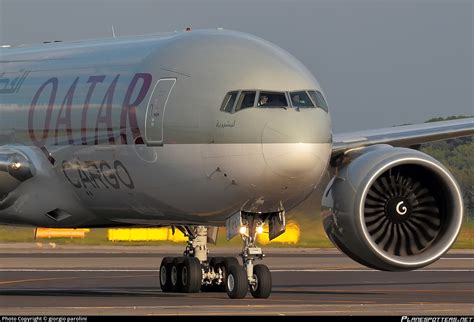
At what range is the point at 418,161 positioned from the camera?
2981 centimetres

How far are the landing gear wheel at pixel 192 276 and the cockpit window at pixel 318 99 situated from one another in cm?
488

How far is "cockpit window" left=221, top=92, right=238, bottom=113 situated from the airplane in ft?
0.08

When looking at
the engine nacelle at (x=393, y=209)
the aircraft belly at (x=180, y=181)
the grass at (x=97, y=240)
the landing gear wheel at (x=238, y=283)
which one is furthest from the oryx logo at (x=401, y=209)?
the grass at (x=97, y=240)

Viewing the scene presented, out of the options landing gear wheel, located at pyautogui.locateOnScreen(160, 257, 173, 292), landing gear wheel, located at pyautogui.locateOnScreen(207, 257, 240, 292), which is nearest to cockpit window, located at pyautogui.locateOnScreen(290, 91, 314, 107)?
landing gear wheel, located at pyautogui.locateOnScreen(207, 257, 240, 292)

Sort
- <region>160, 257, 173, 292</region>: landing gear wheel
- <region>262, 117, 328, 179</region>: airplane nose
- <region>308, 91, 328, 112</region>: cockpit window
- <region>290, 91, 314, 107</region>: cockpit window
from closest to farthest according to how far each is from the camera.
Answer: <region>262, 117, 328, 179</region>: airplane nose
<region>290, 91, 314, 107</region>: cockpit window
<region>308, 91, 328, 112</region>: cockpit window
<region>160, 257, 173, 292</region>: landing gear wheel

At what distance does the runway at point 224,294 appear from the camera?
2631 cm

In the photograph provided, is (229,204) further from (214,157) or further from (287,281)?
(287,281)

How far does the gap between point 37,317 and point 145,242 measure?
39298 millimetres

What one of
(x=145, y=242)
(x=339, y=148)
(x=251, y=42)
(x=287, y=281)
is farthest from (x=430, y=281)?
(x=145, y=242)

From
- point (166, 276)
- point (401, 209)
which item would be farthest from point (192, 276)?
point (401, 209)

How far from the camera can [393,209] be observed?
3019cm

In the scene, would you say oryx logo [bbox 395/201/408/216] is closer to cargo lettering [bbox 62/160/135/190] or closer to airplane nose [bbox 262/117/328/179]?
airplane nose [bbox 262/117/328/179]

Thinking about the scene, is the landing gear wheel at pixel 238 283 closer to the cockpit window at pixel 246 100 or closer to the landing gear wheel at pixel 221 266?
the landing gear wheel at pixel 221 266

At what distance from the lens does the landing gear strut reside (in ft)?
95.7
